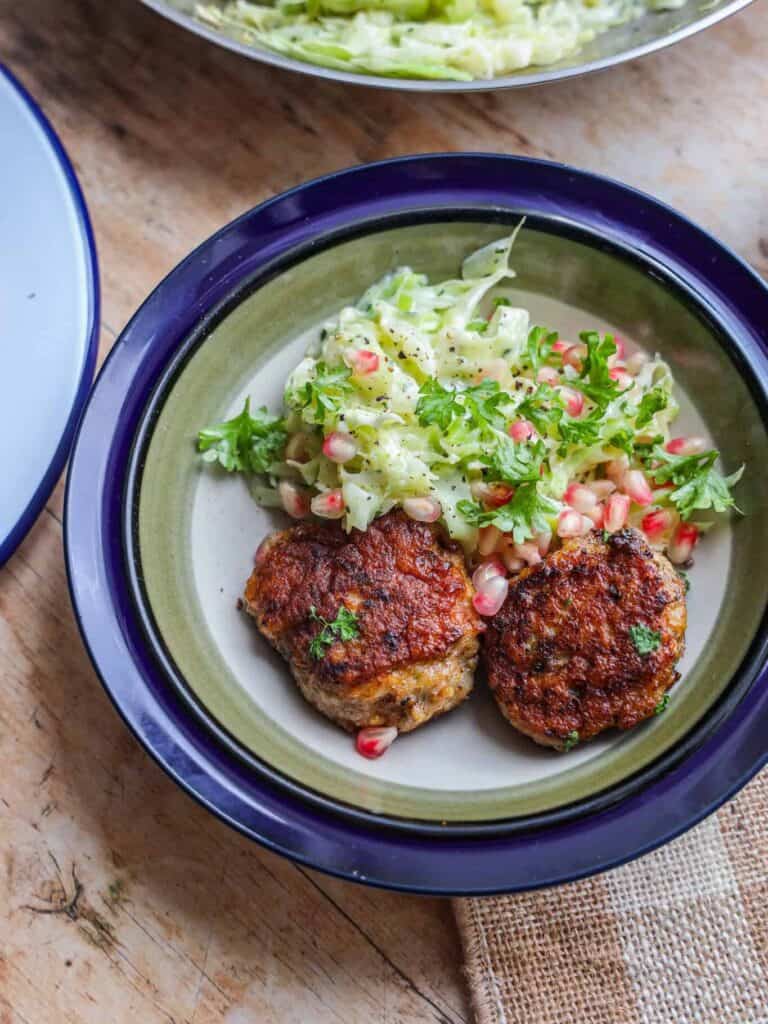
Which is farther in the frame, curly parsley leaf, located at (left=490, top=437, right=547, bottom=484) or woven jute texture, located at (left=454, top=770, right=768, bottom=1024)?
woven jute texture, located at (left=454, top=770, right=768, bottom=1024)

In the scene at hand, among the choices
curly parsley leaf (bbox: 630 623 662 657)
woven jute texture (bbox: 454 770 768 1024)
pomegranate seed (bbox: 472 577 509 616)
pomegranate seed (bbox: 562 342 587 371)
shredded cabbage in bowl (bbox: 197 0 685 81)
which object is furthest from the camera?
shredded cabbage in bowl (bbox: 197 0 685 81)

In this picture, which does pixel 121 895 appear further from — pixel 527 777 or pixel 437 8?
pixel 437 8

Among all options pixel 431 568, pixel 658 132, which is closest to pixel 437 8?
pixel 658 132

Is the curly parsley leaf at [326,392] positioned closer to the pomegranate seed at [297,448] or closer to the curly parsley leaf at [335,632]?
the pomegranate seed at [297,448]

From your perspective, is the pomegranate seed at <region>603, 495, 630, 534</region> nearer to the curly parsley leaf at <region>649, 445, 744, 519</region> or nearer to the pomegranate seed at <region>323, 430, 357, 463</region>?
the curly parsley leaf at <region>649, 445, 744, 519</region>

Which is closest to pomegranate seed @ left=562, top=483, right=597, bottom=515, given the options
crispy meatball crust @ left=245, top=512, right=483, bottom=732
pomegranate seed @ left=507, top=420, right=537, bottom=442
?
pomegranate seed @ left=507, top=420, right=537, bottom=442

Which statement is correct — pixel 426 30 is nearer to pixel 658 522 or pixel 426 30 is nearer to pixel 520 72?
pixel 520 72
